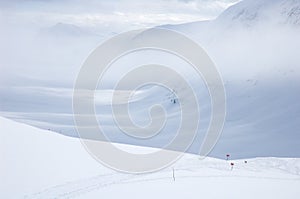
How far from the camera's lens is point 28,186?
64.6ft

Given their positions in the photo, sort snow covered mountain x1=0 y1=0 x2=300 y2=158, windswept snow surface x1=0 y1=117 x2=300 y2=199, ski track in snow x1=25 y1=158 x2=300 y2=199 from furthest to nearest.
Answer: snow covered mountain x1=0 y1=0 x2=300 y2=158
windswept snow surface x1=0 y1=117 x2=300 y2=199
ski track in snow x1=25 y1=158 x2=300 y2=199

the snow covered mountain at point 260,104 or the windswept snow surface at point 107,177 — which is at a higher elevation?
the snow covered mountain at point 260,104

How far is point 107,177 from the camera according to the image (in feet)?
72.2

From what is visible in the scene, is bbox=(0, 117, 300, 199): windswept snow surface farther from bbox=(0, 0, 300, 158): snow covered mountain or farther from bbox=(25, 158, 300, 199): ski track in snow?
bbox=(0, 0, 300, 158): snow covered mountain

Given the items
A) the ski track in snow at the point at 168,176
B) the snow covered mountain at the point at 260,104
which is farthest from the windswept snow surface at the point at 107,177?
the snow covered mountain at the point at 260,104

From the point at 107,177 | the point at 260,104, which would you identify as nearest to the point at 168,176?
the point at 107,177

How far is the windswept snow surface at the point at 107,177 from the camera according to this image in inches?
773

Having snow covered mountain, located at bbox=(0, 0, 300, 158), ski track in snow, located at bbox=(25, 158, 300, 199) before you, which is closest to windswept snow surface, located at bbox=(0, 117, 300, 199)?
ski track in snow, located at bbox=(25, 158, 300, 199)

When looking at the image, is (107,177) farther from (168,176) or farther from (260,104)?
(260,104)

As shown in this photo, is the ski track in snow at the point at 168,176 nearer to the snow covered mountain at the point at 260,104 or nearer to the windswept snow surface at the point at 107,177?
the windswept snow surface at the point at 107,177

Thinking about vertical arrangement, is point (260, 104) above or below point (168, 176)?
above

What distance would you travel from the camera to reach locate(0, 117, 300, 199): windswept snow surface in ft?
64.4

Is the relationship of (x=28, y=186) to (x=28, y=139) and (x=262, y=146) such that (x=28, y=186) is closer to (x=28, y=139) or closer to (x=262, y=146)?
(x=28, y=139)

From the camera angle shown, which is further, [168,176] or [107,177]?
[168,176]
